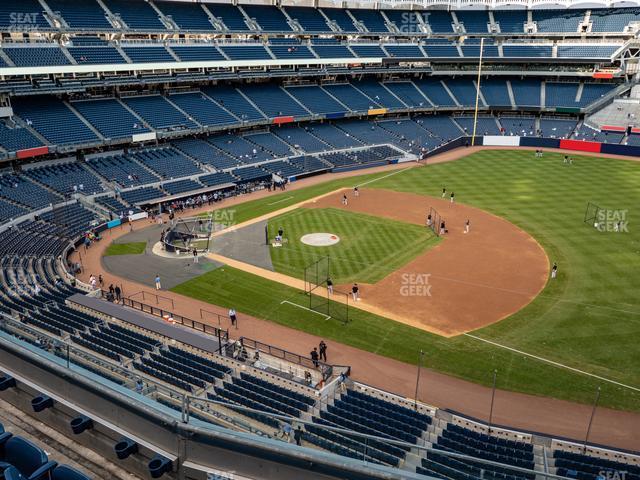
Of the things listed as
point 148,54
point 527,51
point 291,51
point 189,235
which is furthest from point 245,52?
point 527,51

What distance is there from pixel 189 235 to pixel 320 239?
11730mm

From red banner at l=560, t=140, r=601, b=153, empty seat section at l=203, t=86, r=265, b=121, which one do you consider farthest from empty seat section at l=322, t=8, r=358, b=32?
red banner at l=560, t=140, r=601, b=153

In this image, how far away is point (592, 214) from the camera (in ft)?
160

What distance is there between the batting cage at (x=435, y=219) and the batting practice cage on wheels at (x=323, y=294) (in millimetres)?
11831

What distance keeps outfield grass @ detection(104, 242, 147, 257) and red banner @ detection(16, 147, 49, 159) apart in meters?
15.1

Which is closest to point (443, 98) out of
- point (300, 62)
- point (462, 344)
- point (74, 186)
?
point (300, 62)

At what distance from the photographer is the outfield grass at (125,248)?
42719mm

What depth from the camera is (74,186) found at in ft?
171

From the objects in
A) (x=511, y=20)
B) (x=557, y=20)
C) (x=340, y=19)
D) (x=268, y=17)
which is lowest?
(x=268, y=17)

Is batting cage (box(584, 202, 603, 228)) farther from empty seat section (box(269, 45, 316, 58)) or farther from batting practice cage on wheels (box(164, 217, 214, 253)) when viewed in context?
empty seat section (box(269, 45, 316, 58))

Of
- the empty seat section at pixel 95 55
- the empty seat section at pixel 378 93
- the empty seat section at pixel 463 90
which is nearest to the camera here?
the empty seat section at pixel 95 55

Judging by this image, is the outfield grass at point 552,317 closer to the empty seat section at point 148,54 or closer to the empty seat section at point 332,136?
the empty seat section at point 332,136

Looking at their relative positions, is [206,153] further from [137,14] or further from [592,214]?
[592,214]

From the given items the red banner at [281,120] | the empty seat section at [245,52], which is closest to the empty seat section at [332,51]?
the empty seat section at [245,52]
